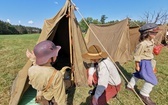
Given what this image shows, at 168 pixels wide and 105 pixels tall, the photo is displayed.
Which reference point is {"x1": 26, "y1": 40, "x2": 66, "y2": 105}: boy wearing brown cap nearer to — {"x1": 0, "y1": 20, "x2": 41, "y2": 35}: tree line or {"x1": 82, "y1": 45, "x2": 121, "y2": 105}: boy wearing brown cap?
{"x1": 82, "y1": 45, "x2": 121, "y2": 105}: boy wearing brown cap

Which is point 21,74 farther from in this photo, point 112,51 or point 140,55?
point 112,51

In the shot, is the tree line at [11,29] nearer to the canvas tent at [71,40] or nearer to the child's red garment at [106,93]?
the canvas tent at [71,40]

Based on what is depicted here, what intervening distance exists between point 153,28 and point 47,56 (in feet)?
6.88

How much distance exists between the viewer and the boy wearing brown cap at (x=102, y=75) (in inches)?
87.7

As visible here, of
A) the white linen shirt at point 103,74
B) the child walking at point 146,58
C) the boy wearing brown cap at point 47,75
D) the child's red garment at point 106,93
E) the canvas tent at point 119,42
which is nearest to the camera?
the boy wearing brown cap at point 47,75

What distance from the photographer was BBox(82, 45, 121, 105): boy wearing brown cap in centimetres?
223

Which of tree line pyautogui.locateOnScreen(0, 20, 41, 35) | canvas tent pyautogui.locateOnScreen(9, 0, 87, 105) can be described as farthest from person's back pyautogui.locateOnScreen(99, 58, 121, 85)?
tree line pyautogui.locateOnScreen(0, 20, 41, 35)

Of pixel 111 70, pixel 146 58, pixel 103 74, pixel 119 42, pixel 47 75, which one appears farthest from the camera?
pixel 119 42

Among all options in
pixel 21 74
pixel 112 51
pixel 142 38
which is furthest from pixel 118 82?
pixel 112 51

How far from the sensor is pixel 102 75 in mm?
2217

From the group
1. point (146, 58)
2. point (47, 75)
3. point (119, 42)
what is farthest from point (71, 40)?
point (119, 42)

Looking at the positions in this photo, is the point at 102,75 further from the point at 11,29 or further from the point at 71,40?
the point at 11,29

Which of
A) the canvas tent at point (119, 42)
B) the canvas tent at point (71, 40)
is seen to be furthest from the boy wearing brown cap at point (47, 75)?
the canvas tent at point (119, 42)

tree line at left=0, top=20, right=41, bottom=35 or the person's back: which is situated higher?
tree line at left=0, top=20, right=41, bottom=35
